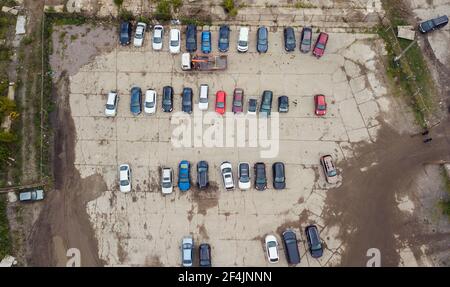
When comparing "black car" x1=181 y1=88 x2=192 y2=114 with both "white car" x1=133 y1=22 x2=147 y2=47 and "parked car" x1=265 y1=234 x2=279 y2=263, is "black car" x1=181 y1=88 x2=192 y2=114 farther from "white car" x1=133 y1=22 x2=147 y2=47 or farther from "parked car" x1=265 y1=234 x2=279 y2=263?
"parked car" x1=265 y1=234 x2=279 y2=263

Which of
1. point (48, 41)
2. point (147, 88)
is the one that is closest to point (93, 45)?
point (48, 41)

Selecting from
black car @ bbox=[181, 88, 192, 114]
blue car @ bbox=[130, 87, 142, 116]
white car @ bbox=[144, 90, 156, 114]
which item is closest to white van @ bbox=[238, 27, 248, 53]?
black car @ bbox=[181, 88, 192, 114]

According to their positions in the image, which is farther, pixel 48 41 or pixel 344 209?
pixel 48 41

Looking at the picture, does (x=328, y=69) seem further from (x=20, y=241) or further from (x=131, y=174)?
(x=20, y=241)

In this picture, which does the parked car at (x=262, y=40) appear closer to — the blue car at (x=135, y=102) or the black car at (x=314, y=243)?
the blue car at (x=135, y=102)

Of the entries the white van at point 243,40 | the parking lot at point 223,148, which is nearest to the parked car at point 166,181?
the parking lot at point 223,148

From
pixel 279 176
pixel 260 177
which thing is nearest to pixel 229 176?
pixel 260 177
